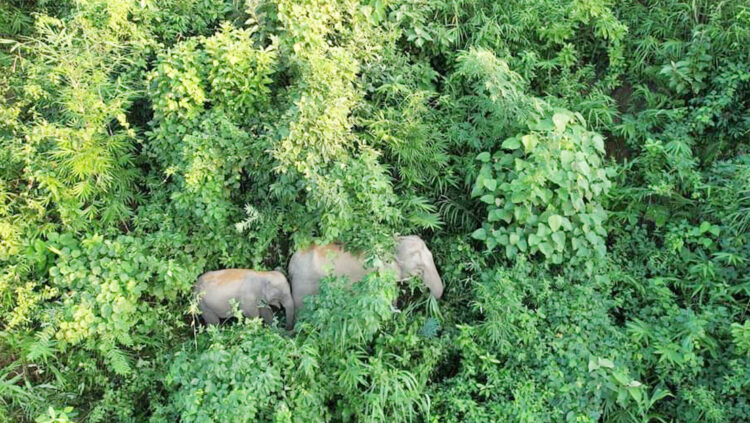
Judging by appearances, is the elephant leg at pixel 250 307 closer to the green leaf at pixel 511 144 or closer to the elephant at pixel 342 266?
the elephant at pixel 342 266

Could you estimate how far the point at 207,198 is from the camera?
4211mm

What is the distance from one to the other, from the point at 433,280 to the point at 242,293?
1.43m

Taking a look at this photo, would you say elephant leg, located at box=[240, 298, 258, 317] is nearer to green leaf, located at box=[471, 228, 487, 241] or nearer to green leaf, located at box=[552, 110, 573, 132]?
green leaf, located at box=[471, 228, 487, 241]

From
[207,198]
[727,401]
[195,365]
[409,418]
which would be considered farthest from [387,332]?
[727,401]

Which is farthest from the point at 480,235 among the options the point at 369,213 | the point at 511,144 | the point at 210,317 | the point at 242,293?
the point at 210,317

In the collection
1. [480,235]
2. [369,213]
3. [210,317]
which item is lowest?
[210,317]

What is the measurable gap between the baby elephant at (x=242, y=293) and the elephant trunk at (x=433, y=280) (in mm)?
1029

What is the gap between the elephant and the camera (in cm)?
441

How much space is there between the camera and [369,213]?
14.3 ft

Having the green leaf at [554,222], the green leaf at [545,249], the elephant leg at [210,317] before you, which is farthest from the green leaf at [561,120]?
the elephant leg at [210,317]

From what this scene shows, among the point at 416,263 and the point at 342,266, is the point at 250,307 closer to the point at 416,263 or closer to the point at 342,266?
the point at 342,266

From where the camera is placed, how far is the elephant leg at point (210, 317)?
4324mm

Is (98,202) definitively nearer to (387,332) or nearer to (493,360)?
(387,332)

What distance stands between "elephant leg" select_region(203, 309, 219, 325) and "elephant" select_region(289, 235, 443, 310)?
58cm
